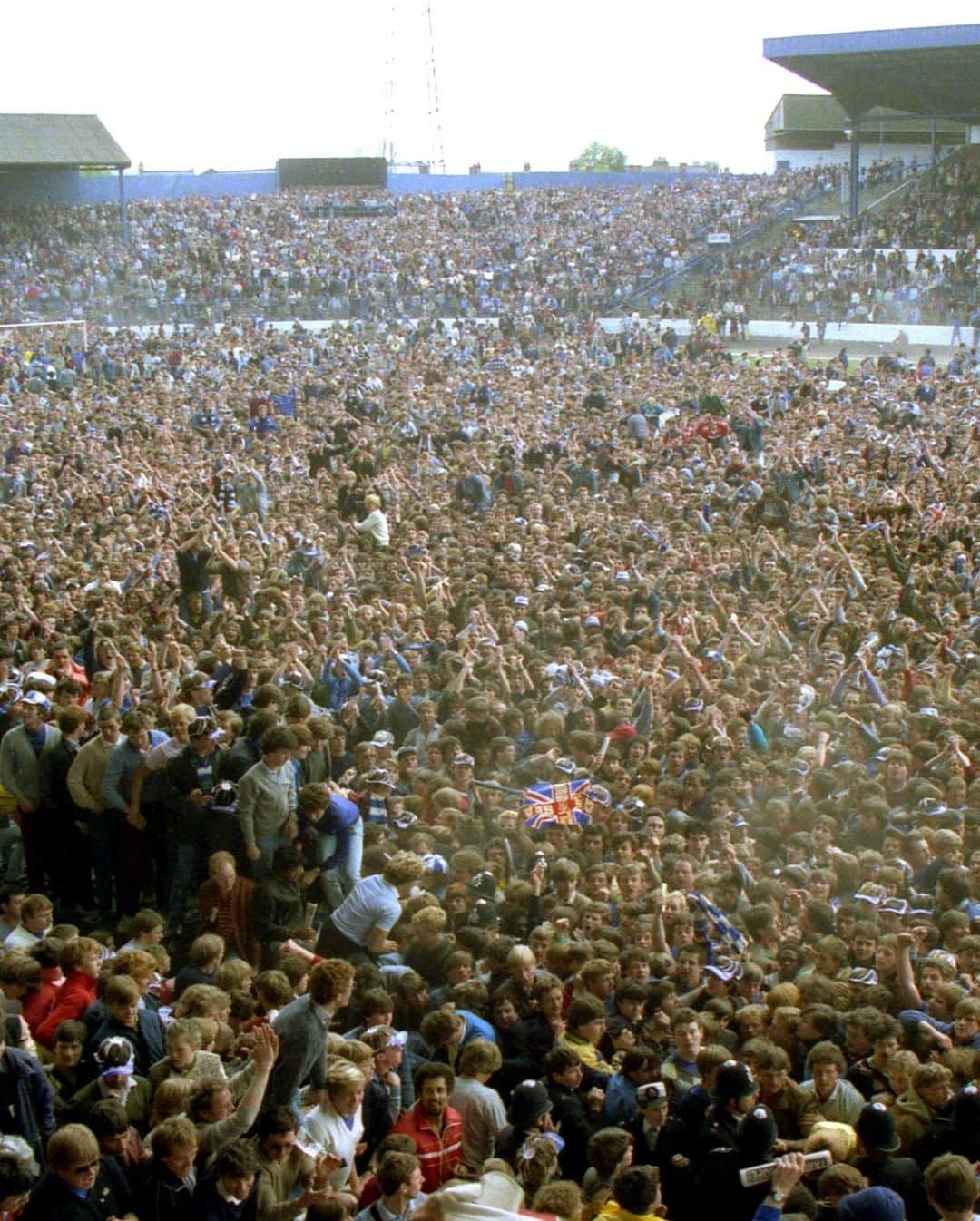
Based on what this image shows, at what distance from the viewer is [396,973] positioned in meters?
5.98

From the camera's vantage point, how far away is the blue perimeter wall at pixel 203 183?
42.6 meters

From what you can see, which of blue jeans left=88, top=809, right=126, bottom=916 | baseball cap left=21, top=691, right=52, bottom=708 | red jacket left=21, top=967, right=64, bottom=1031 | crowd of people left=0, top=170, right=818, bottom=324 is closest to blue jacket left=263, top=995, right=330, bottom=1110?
red jacket left=21, top=967, right=64, bottom=1031

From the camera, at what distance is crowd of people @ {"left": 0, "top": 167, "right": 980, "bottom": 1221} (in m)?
4.69

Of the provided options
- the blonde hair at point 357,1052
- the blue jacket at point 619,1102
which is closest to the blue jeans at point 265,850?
the blonde hair at point 357,1052

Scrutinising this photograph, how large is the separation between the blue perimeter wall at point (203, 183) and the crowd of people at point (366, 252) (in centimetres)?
97

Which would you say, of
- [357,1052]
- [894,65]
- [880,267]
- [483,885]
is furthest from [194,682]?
[894,65]

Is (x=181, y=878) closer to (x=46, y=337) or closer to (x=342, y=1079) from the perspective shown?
(x=342, y=1079)

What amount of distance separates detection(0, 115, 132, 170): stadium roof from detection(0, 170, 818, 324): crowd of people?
154cm

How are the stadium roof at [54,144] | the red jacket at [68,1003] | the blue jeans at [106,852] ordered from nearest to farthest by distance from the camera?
the red jacket at [68,1003] < the blue jeans at [106,852] < the stadium roof at [54,144]

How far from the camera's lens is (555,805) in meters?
7.89

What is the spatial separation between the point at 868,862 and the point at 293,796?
2.67 metres

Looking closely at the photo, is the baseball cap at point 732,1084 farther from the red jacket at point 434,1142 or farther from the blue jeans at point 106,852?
the blue jeans at point 106,852

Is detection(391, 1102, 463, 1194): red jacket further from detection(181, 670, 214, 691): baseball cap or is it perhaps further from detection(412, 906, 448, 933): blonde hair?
detection(181, 670, 214, 691): baseball cap

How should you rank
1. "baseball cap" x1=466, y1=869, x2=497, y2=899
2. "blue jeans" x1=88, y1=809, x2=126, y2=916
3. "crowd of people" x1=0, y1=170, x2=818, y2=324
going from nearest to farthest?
"baseball cap" x1=466, y1=869, x2=497, y2=899 → "blue jeans" x1=88, y1=809, x2=126, y2=916 → "crowd of people" x1=0, y1=170, x2=818, y2=324
